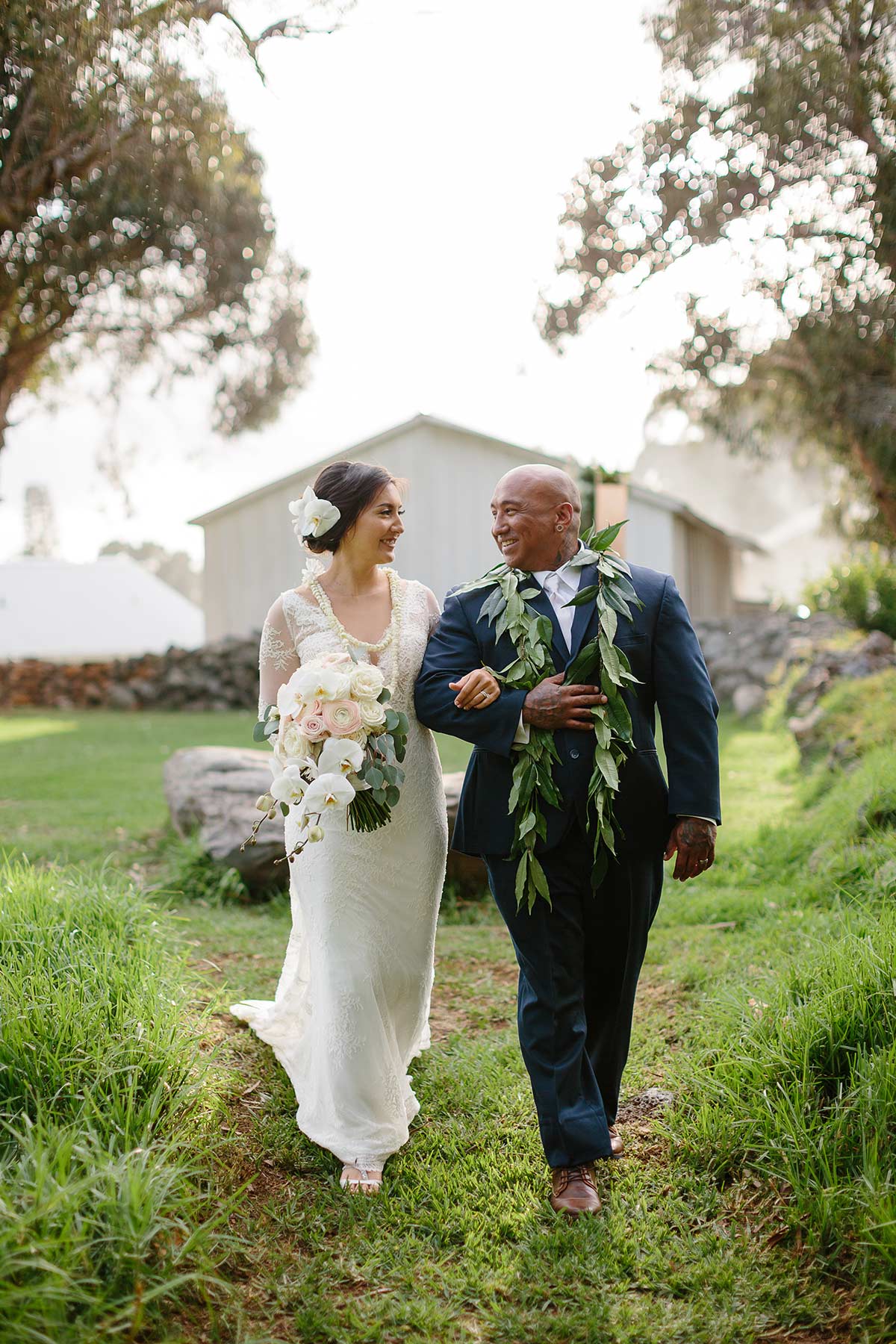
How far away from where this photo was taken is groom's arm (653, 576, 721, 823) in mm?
3459

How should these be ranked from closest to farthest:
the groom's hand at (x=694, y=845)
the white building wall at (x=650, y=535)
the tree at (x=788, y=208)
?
the groom's hand at (x=694, y=845) < the tree at (x=788, y=208) < the white building wall at (x=650, y=535)

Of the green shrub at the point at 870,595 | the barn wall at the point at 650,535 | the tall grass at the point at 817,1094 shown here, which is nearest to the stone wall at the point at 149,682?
the barn wall at the point at 650,535

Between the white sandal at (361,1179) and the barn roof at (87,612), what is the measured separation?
1180 inches

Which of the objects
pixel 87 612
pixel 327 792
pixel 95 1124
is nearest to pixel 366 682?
pixel 327 792

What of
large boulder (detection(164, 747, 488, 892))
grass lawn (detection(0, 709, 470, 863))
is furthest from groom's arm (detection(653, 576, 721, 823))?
grass lawn (detection(0, 709, 470, 863))

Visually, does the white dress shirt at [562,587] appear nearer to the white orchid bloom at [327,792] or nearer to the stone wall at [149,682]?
the white orchid bloom at [327,792]

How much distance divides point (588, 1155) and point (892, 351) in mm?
16270

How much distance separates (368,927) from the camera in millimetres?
3896

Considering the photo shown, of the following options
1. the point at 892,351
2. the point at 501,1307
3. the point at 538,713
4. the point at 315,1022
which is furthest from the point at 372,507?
the point at 892,351

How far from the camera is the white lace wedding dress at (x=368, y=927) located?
12.5 feet

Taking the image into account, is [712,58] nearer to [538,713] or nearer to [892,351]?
[892,351]

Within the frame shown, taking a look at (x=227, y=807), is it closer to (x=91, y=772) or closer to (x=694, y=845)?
(x=694, y=845)

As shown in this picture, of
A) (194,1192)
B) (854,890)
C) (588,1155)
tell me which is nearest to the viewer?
(194,1192)

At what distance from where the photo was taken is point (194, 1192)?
10.4 ft
